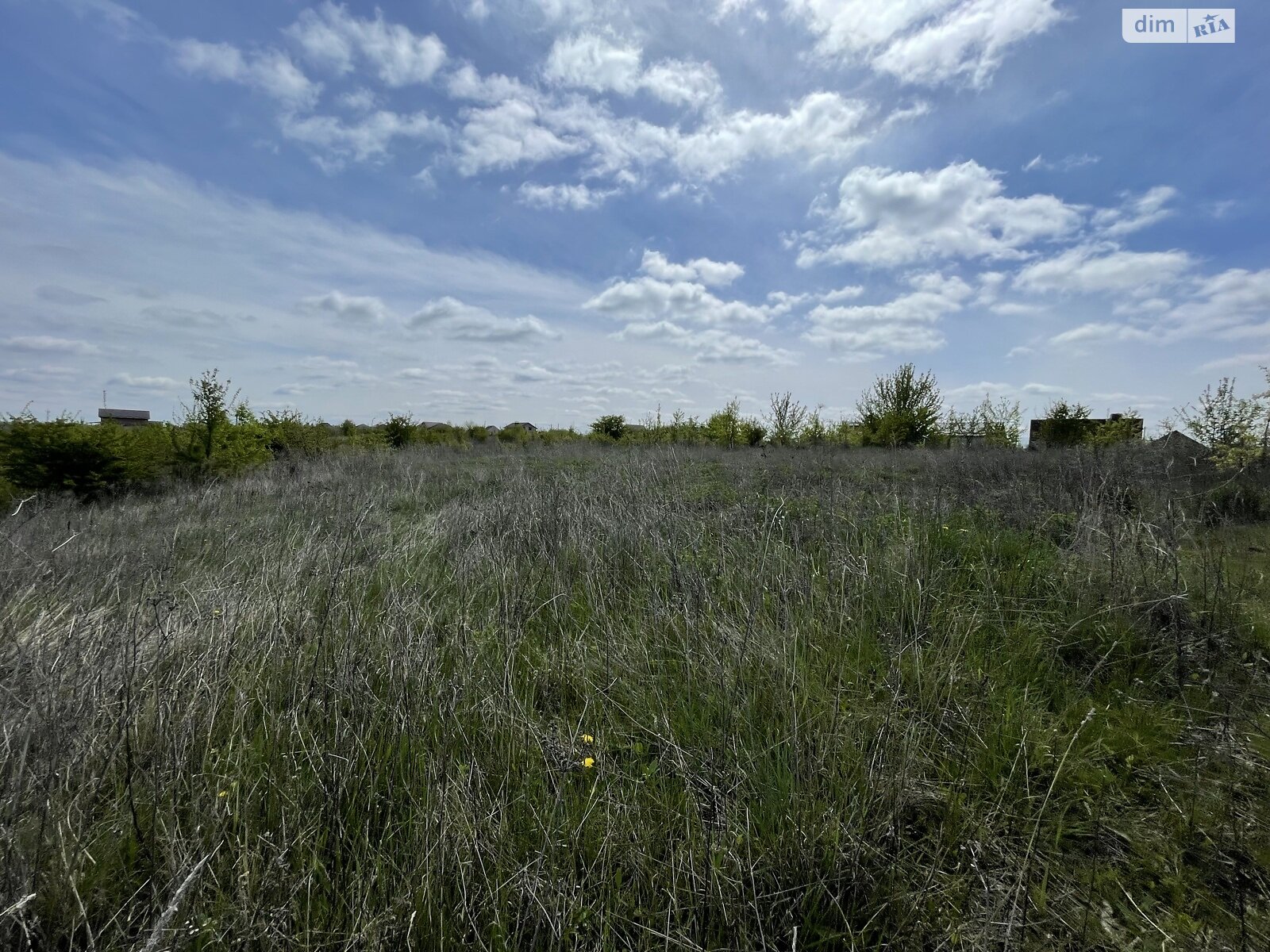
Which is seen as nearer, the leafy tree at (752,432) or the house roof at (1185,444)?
the house roof at (1185,444)

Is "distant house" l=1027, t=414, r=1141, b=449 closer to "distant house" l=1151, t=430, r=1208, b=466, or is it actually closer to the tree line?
the tree line

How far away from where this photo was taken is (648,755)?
88.5 inches

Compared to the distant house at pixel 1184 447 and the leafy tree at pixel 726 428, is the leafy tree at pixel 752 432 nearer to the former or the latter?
the leafy tree at pixel 726 428

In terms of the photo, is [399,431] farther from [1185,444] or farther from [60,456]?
[1185,444]

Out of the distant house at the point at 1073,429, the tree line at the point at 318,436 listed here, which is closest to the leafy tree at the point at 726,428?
the tree line at the point at 318,436

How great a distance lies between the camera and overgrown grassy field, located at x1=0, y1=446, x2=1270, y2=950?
4.88ft

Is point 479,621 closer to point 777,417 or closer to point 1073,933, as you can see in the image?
point 1073,933

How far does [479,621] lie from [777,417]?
22.3m

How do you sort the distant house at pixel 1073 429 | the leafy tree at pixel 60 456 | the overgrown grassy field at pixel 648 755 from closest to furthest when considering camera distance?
1. the overgrown grassy field at pixel 648 755
2. the leafy tree at pixel 60 456
3. the distant house at pixel 1073 429

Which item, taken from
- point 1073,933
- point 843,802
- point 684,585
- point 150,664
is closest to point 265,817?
point 150,664

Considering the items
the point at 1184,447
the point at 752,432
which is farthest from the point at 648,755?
the point at 752,432

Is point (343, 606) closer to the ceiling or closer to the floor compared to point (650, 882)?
closer to the ceiling

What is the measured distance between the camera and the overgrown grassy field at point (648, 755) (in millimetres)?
1487

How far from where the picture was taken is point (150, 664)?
2406 mm
